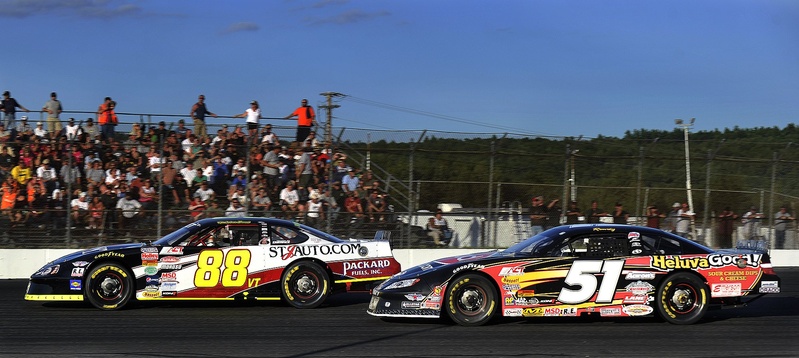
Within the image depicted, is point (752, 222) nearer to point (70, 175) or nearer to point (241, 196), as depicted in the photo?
point (241, 196)

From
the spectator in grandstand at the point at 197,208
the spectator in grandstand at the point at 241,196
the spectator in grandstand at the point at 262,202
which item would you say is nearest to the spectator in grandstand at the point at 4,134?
the spectator in grandstand at the point at 197,208

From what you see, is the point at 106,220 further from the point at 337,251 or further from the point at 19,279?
the point at 337,251

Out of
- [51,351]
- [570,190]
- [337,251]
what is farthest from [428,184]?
[51,351]

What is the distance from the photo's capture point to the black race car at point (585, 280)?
9547 mm

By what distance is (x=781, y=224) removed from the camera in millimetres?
19953

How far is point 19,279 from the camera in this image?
1575 cm

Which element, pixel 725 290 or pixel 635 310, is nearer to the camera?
pixel 635 310

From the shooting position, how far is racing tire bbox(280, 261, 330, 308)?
1138 cm

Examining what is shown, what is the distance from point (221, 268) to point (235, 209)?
585cm

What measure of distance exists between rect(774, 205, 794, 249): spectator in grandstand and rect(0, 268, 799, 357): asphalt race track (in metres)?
9.33

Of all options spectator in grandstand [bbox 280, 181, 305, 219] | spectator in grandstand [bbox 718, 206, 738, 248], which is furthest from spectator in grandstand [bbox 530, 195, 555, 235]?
spectator in grandstand [bbox 280, 181, 305, 219]

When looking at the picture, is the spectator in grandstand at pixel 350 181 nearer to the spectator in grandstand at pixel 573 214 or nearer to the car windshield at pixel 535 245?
the spectator in grandstand at pixel 573 214

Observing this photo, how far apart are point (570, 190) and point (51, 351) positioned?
40.9 ft

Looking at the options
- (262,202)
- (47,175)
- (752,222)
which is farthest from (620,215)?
(47,175)
